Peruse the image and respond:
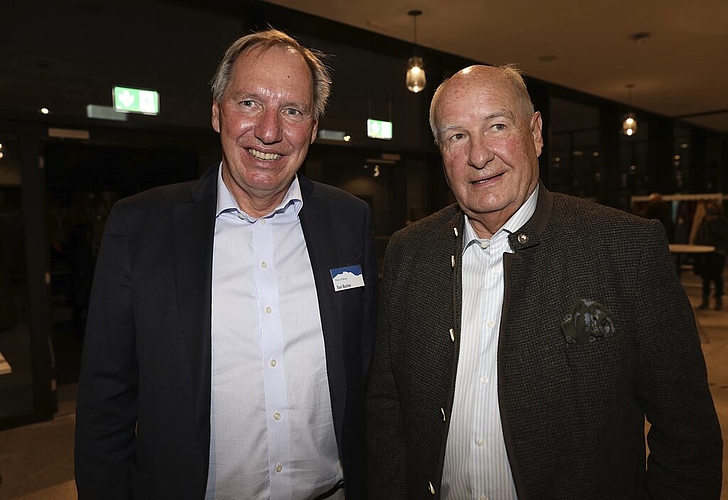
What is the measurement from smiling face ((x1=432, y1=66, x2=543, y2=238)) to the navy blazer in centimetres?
51

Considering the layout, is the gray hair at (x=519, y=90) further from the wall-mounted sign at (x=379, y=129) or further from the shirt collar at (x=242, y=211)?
the wall-mounted sign at (x=379, y=129)

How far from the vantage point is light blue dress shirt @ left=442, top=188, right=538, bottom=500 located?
1.25 meters

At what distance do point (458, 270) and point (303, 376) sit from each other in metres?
0.52

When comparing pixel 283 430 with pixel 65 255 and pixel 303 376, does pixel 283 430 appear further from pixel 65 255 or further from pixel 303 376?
pixel 65 255

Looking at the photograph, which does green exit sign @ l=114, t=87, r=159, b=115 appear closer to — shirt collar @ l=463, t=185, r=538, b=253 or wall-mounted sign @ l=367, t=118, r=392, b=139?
wall-mounted sign @ l=367, t=118, r=392, b=139

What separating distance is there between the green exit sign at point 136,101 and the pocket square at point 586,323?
385 centimetres

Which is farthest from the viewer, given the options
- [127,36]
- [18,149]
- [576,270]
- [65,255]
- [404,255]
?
[65,255]

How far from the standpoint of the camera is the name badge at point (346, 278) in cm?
150

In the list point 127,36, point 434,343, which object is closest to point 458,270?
point 434,343

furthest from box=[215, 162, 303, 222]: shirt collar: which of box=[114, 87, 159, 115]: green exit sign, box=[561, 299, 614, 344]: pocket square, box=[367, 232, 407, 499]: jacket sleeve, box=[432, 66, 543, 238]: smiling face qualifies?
box=[114, 87, 159, 115]: green exit sign

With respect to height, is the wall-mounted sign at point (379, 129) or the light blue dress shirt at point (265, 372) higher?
the wall-mounted sign at point (379, 129)

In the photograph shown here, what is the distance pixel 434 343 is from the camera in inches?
53.8

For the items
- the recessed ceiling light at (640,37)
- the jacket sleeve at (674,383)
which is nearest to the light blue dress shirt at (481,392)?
the jacket sleeve at (674,383)

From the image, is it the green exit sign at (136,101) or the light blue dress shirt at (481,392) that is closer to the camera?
the light blue dress shirt at (481,392)
